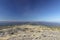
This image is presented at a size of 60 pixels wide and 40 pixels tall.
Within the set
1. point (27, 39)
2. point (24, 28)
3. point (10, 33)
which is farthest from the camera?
point (24, 28)

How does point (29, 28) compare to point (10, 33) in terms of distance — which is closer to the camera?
point (10, 33)

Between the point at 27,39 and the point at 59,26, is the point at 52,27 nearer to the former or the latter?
the point at 59,26

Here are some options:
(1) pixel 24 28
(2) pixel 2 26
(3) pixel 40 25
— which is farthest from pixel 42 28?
(2) pixel 2 26

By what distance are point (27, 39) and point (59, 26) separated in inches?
142

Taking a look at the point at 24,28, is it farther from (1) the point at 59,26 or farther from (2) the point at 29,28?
(1) the point at 59,26

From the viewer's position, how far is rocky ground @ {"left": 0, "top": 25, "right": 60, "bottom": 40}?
5289 millimetres

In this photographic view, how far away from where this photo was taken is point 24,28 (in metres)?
6.96

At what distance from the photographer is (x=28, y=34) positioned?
577cm

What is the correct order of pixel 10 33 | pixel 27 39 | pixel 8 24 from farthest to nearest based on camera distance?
pixel 8 24
pixel 10 33
pixel 27 39

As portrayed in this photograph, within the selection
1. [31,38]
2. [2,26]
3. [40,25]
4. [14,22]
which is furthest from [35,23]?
[31,38]

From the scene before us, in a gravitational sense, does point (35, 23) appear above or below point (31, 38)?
above

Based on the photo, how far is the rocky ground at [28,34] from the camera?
5.29 metres

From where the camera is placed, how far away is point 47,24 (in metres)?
7.80

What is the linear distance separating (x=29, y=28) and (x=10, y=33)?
1.33 meters
